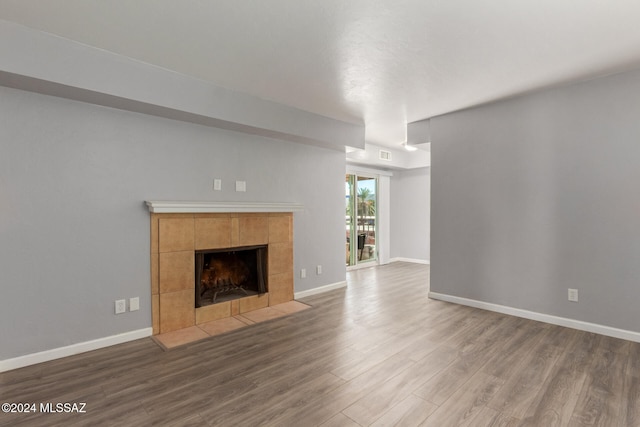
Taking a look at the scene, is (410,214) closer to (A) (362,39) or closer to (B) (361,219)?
(B) (361,219)

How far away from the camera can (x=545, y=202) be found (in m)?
3.55

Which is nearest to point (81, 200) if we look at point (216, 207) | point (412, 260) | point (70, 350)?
point (216, 207)

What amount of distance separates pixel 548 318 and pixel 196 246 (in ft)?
13.4

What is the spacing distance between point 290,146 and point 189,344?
2.88 m

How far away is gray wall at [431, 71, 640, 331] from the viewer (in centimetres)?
310

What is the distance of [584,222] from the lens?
3301 mm

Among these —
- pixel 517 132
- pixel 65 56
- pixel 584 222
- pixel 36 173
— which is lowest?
pixel 584 222

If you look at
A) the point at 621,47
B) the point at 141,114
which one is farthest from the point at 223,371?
the point at 621,47

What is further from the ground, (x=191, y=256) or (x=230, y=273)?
(x=191, y=256)

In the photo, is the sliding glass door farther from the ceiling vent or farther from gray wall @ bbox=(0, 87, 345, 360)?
gray wall @ bbox=(0, 87, 345, 360)

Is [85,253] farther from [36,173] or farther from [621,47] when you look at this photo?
[621,47]

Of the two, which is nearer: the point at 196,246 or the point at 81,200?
the point at 81,200

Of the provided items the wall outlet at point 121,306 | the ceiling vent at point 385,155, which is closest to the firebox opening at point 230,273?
the wall outlet at point 121,306

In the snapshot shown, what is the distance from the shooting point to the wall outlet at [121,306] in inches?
121
